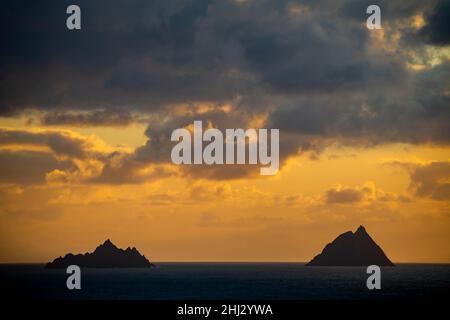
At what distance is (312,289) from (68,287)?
54151 mm
